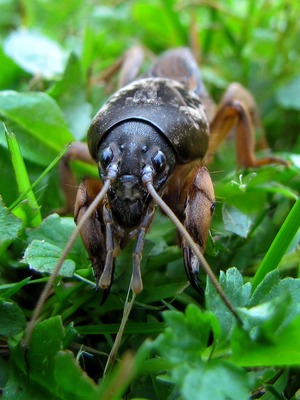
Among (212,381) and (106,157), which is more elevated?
(106,157)

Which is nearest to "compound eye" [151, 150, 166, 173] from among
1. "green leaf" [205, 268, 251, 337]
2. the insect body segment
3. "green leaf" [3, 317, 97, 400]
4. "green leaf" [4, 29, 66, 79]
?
the insect body segment

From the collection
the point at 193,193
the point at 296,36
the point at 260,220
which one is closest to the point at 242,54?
the point at 296,36

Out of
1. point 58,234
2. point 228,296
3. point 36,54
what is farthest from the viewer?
point 36,54

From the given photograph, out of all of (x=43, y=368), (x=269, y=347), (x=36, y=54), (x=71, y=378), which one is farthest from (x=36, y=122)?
(x=269, y=347)

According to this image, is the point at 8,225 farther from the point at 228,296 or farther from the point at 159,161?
the point at 228,296

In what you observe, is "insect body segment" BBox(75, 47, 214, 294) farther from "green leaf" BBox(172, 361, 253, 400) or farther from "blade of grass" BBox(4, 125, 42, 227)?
"green leaf" BBox(172, 361, 253, 400)

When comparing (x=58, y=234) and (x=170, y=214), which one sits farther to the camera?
(x=58, y=234)
